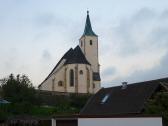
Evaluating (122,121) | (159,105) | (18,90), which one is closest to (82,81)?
(18,90)

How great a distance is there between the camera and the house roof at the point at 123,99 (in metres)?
35.6

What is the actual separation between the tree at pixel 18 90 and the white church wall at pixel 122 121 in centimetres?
2939

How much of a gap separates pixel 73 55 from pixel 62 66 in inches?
123

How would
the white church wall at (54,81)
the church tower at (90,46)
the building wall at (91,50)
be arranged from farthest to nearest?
the church tower at (90,46), the building wall at (91,50), the white church wall at (54,81)

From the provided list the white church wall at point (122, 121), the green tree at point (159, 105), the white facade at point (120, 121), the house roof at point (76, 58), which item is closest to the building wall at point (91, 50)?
the house roof at point (76, 58)

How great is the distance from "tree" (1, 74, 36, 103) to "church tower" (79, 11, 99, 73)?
29.4m

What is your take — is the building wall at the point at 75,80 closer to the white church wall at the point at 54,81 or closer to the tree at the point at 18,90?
the white church wall at the point at 54,81

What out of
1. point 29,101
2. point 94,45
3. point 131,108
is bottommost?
point 131,108

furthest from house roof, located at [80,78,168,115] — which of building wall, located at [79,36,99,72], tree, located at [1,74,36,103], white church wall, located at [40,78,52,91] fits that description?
building wall, located at [79,36,99,72]

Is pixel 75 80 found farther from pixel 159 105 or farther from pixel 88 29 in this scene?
pixel 159 105

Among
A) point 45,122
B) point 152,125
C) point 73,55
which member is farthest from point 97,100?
point 73,55

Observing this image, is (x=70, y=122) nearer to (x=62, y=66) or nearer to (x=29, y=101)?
(x=29, y=101)

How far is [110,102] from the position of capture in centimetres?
4000

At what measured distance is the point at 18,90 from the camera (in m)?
65.4
